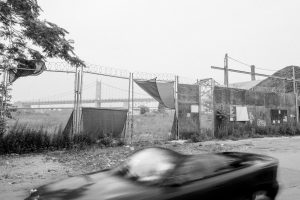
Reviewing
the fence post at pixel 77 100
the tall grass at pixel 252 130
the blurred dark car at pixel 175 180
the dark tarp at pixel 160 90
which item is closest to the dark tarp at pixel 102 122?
the fence post at pixel 77 100

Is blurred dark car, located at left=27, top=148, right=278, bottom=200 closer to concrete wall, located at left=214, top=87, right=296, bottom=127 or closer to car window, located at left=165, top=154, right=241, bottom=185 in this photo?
car window, located at left=165, top=154, right=241, bottom=185

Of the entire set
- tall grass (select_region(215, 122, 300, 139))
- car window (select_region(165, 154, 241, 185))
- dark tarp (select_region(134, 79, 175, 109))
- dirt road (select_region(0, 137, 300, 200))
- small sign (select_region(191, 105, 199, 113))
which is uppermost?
dark tarp (select_region(134, 79, 175, 109))

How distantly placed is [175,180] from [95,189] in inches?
38.6

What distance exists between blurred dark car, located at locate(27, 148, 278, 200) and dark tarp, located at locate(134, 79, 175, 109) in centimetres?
876

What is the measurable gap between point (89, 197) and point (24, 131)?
25.5 ft

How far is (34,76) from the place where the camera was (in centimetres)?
1121

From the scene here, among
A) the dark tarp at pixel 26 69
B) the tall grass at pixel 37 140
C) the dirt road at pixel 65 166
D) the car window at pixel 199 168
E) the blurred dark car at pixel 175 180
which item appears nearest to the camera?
the blurred dark car at pixel 175 180

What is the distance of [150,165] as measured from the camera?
442 centimetres

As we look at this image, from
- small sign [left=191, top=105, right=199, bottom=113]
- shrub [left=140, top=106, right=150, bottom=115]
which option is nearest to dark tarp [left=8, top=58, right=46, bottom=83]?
shrub [left=140, top=106, right=150, bottom=115]

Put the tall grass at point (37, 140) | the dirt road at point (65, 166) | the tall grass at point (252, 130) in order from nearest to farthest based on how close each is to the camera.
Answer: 1. the dirt road at point (65, 166)
2. the tall grass at point (37, 140)
3. the tall grass at point (252, 130)

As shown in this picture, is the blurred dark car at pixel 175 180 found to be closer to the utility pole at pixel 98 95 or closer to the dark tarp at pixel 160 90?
the utility pole at pixel 98 95

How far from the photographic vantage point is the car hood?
147 inches

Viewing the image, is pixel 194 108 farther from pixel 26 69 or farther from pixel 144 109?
pixel 26 69

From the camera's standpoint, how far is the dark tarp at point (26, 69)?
10.7m
